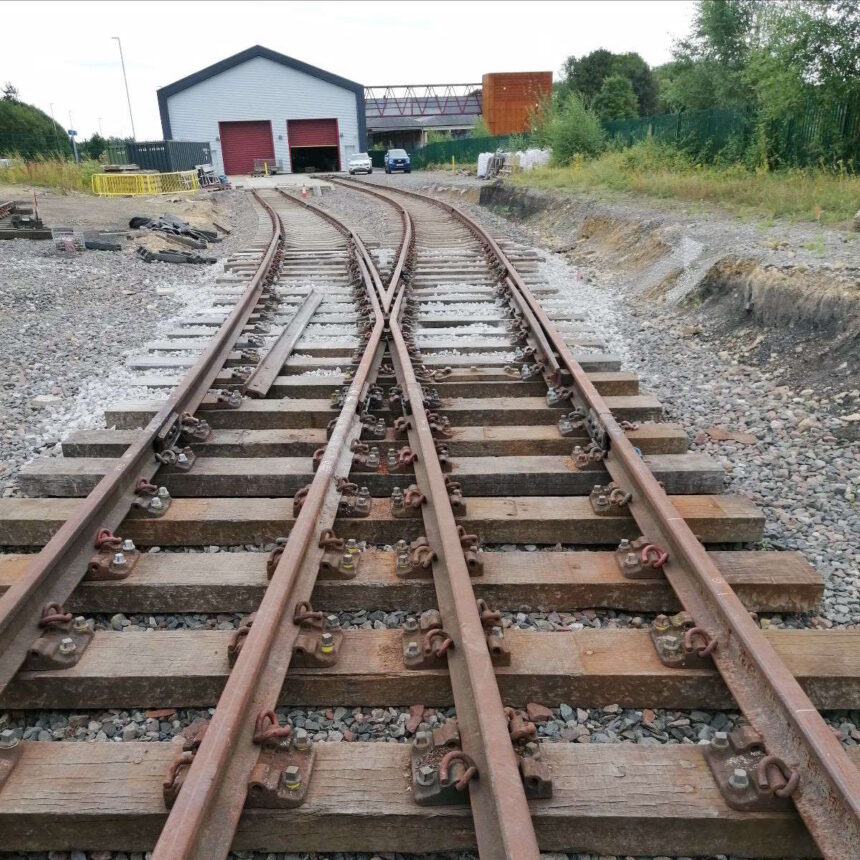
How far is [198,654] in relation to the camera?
2451 mm

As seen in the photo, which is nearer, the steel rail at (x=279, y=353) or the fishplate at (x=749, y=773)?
the fishplate at (x=749, y=773)

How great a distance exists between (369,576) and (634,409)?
2278 millimetres

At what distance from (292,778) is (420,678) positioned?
52cm

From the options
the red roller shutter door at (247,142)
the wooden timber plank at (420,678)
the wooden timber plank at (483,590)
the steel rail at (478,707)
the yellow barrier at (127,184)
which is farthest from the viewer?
the red roller shutter door at (247,142)

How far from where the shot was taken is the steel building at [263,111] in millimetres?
44875

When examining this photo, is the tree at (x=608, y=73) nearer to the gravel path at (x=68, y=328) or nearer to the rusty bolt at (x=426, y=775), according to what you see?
the gravel path at (x=68, y=328)

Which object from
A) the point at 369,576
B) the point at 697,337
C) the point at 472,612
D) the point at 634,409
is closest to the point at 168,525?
the point at 369,576

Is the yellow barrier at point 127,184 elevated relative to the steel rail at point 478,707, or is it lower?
elevated

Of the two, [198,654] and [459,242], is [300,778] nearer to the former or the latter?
[198,654]

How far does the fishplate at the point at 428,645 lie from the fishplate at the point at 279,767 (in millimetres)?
431

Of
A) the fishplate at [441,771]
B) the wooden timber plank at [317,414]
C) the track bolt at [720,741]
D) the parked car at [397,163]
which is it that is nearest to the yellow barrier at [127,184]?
the parked car at [397,163]

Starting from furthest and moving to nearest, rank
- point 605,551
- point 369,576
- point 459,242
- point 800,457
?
1. point 459,242
2. point 800,457
3. point 605,551
4. point 369,576

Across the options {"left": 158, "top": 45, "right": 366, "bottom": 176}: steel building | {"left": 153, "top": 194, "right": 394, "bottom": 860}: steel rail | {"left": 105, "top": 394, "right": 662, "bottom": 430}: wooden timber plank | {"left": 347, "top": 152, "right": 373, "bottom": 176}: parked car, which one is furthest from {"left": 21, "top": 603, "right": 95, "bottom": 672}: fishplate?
{"left": 158, "top": 45, "right": 366, "bottom": 176}: steel building

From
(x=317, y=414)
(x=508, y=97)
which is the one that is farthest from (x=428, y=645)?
(x=508, y=97)
